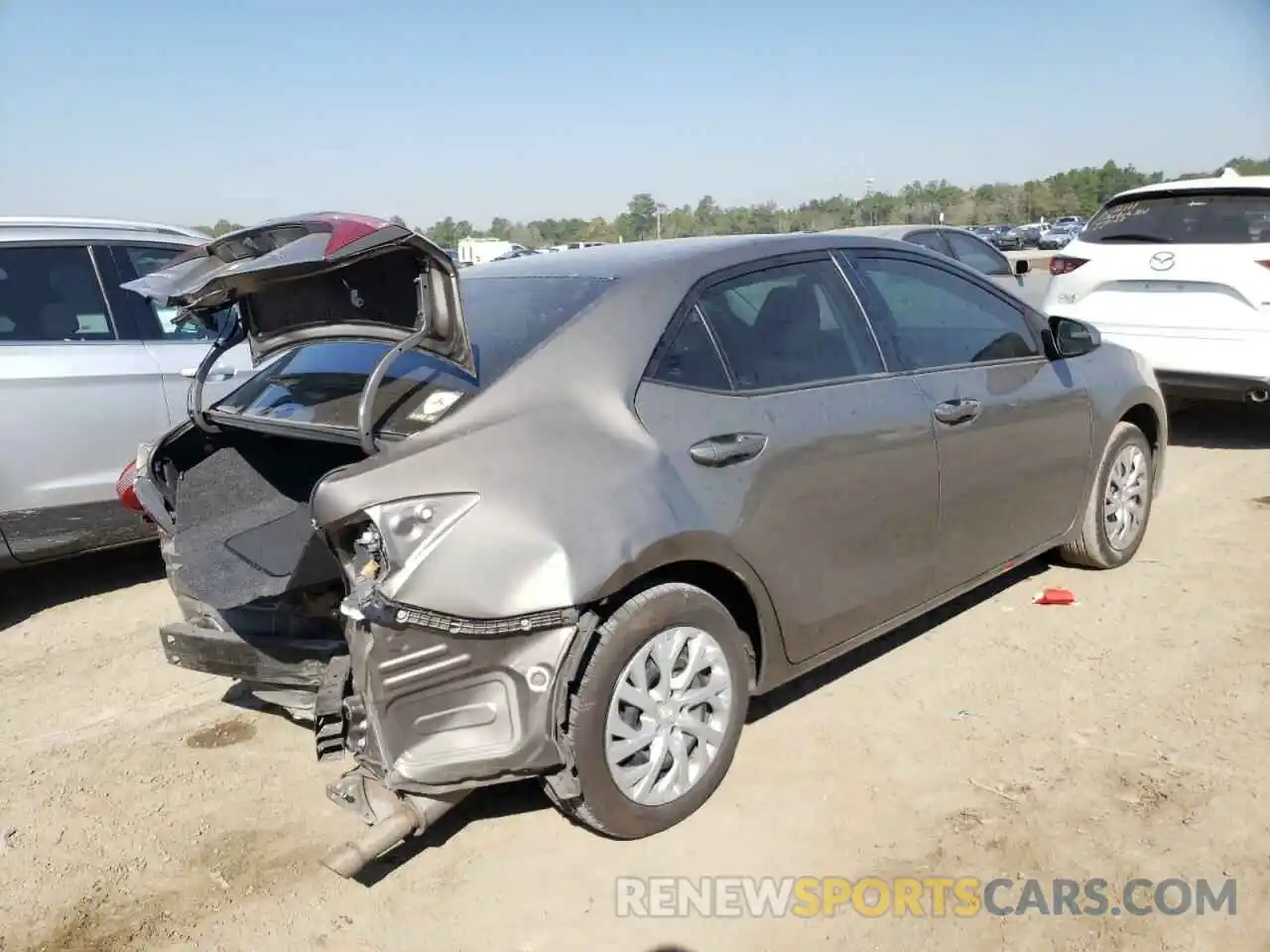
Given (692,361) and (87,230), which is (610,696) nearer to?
(692,361)

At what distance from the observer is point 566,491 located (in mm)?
2756

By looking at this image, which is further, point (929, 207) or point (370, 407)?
point (929, 207)

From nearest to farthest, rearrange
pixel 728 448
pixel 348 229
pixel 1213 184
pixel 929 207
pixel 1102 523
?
1. pixel 348 229
2. pixel 728 448
3. pixel 1102 523
4. pixel 1213 184
5. pixel 929 207

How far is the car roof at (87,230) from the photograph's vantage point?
519cm

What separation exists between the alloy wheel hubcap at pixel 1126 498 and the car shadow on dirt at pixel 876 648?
1.23 feet

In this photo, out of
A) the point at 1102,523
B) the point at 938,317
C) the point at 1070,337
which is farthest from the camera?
the point at 1102,523

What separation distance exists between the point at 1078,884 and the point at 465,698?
1723 mm

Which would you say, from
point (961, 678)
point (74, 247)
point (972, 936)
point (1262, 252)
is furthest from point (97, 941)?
point (1262, 252)

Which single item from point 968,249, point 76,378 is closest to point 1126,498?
point 76,378

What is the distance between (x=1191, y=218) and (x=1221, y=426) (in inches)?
77.5

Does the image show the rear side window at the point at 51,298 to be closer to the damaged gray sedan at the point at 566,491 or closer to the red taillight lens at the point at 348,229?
the damaged gray sedan at the point at 566,491

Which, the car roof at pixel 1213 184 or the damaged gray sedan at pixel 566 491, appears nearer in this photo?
the damaged gray sedan at pixel 566 491

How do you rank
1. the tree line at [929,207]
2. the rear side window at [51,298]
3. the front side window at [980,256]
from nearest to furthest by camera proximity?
the rear side window at [51,298] < the front side window at [980,256] < the tree line at [929,207]

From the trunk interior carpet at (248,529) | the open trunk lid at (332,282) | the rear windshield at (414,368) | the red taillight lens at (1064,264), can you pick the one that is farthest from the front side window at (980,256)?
the open trunk lid at (332,282)
